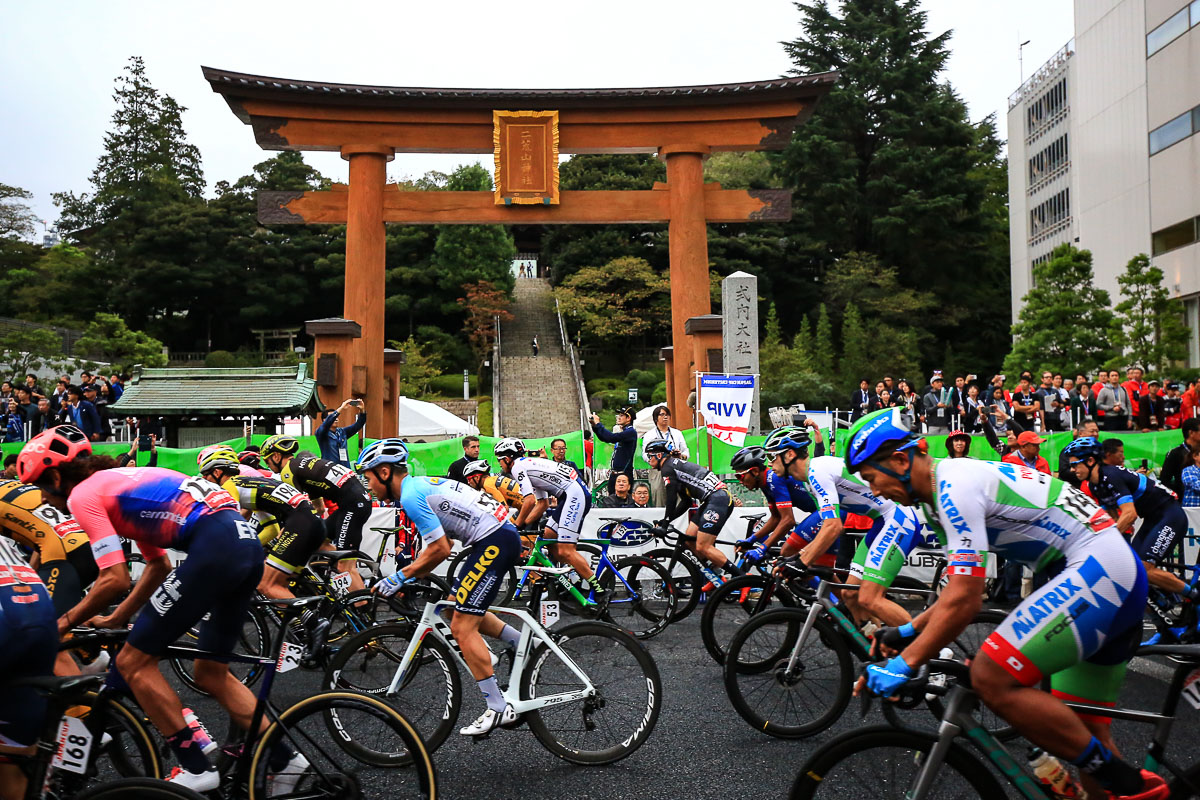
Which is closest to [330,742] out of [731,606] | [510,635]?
[510,635]

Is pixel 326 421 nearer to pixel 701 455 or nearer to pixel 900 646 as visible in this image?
pixel 701 455

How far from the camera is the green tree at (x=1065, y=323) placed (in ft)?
93.6

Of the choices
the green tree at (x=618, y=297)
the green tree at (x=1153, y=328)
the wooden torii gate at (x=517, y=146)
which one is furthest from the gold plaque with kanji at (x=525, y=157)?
the green tree at (x=618, y=297)

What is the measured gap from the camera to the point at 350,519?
9.12 m

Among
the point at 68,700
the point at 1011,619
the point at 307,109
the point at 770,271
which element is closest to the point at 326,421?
the point at 307,109

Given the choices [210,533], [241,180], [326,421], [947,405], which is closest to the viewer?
[210,533]

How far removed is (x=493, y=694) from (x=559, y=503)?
4.40 meters

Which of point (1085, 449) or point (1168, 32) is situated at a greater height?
point (1168, 32)

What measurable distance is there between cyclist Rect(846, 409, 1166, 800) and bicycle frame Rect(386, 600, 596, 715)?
229 cm

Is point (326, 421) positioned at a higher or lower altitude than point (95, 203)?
lower

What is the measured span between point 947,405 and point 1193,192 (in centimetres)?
1761

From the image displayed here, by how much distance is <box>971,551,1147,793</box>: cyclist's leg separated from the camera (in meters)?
3.53

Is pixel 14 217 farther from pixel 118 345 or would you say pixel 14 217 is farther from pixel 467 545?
pixel 467 545

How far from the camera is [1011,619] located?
367 centimetres
